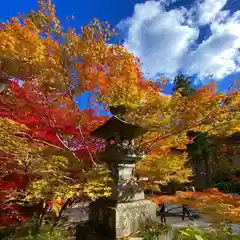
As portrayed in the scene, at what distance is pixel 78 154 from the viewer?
7.38 meters

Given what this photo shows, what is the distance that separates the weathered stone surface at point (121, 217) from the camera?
5.29m

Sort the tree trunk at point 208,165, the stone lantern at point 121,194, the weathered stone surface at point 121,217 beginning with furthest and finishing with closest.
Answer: the tree trunk at point 208,165 < the stone lantern at point 121,194 < the weathered stone surface at point 121,217

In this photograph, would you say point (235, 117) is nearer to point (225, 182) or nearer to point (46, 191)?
point (46, 191)

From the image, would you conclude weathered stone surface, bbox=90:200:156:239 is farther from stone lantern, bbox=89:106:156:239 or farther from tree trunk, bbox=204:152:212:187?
tree trunk, bbox=204:152:212:187

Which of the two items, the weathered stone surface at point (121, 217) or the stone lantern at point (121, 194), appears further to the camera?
the stone lantern at point (121, 194)

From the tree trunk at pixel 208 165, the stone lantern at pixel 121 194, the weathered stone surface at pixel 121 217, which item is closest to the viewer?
the weathered stone surface at pixel 121 217


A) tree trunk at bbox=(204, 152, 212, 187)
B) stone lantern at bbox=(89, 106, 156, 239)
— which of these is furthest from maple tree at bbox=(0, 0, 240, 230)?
tree trunk at bbox=(204, 152, 212, 187)

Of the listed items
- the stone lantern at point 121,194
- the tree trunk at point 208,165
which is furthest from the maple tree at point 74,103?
the tree trunk at point 208,165

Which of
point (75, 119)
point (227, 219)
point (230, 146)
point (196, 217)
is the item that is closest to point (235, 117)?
point (227, 219)

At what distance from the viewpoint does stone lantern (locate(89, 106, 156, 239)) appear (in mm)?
5406

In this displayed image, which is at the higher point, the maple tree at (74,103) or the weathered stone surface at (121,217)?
the maple tree at (74,103)

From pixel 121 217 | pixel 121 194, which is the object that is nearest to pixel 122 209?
pixel 121 217

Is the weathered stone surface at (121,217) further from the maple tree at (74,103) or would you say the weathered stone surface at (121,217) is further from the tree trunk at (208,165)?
the tree trunk at (208,165)

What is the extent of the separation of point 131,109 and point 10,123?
12.1 feet
